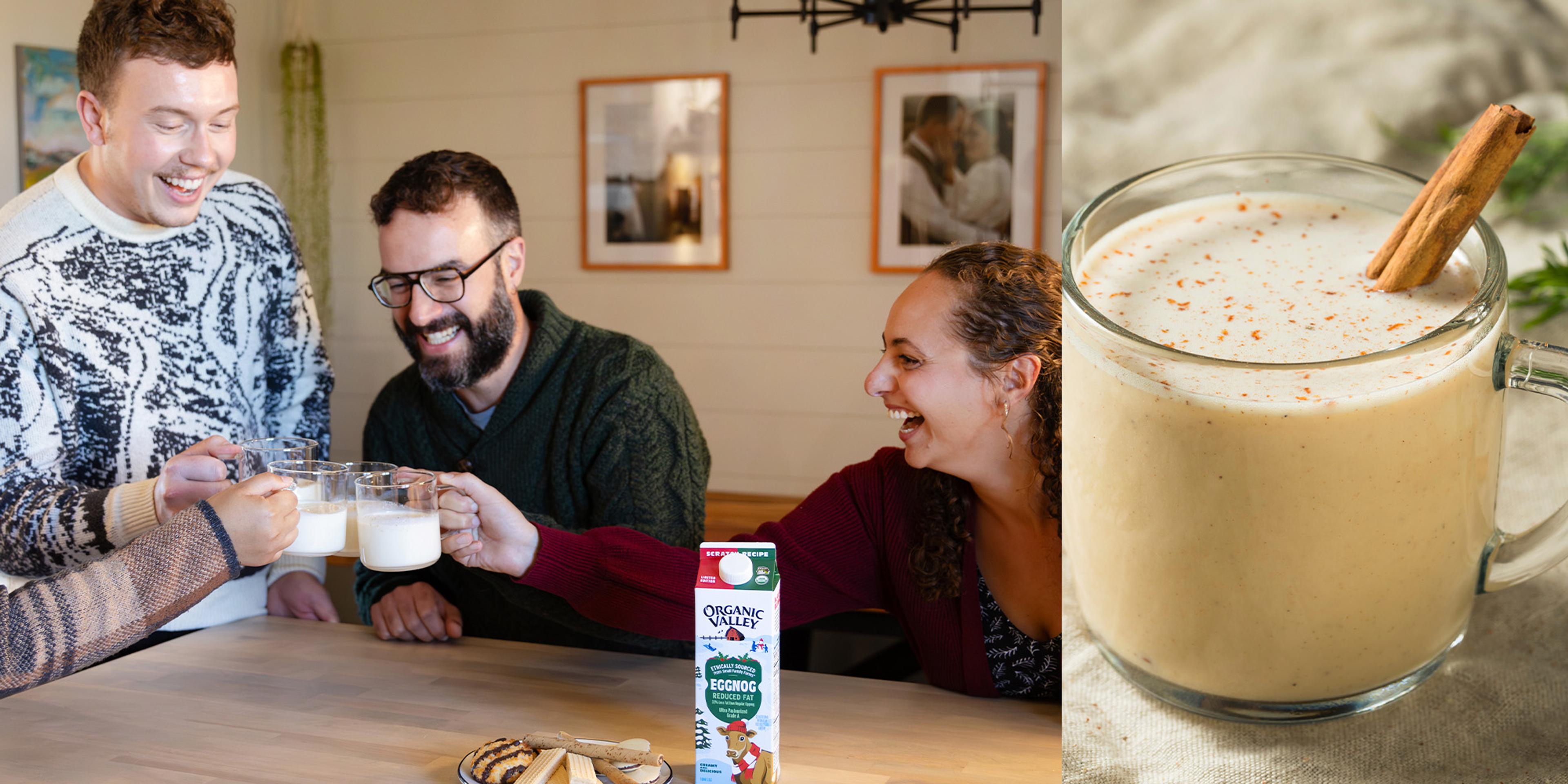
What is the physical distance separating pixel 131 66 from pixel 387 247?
36cm

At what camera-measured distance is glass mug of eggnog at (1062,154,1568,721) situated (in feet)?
1.51

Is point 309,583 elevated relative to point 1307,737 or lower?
lower

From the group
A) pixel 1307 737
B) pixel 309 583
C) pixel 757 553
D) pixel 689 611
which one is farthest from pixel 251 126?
pixel 1307 737

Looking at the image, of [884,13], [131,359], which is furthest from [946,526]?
[884,13]

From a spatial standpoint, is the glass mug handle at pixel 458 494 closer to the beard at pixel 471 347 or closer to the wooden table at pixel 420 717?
the wooden table at pixel 420 717

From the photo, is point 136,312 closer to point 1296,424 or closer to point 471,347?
point 471,347

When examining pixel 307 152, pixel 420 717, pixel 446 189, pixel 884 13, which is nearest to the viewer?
pixel 420 717

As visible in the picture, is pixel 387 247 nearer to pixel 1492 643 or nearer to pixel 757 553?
pixel 757 553

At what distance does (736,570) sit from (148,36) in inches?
40.7

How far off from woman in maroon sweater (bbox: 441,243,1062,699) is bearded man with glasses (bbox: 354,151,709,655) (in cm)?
27

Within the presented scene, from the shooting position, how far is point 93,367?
134cm

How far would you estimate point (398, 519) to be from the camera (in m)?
1.07

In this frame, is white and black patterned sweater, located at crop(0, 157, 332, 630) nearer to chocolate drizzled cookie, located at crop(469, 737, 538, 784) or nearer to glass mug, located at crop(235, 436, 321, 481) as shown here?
glass mug, located at crop(235, 436, 321, 481)

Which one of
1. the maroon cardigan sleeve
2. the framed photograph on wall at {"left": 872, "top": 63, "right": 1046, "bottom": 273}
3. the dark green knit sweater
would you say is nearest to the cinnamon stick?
the maroon cardigan sleeve
